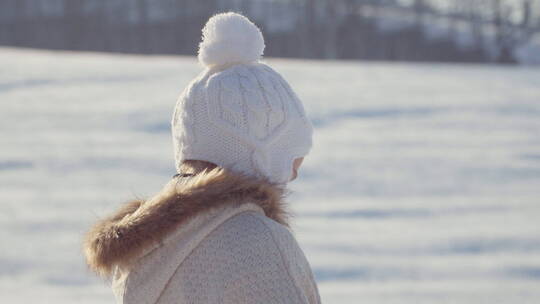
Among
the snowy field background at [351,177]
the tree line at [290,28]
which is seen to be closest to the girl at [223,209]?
the snowy field background at [351,177]

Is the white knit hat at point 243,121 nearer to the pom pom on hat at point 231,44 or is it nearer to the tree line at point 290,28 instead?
the pom pom on hat at point 231,44

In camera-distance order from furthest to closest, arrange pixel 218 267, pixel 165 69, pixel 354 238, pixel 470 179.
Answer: pixel 165 69, pixel 470 179, pixel 354 238, pixel 218 267

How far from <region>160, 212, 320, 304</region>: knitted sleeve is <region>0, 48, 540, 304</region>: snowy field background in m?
2.50

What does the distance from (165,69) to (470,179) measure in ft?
19.6

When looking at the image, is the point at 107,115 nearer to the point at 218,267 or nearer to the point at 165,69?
the point at 165,69

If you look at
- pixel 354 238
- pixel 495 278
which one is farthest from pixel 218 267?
pixel 354 238

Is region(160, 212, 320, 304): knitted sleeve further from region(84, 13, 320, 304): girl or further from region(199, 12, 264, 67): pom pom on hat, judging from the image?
region(199, 12, 264, 67): pom pom on hat

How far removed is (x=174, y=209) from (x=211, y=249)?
0.11m

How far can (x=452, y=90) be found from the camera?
1059 centimetres

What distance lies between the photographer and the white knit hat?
1830mm

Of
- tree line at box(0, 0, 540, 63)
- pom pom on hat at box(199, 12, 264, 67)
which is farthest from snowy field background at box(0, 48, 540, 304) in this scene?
tree line at box(0, 0, 540, 63)

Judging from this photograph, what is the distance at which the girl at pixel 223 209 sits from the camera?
1723 millimetres

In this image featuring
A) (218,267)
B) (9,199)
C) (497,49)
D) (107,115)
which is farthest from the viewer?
(497,49)

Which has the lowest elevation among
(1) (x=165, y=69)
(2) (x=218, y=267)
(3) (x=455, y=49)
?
(3) (x=455, y=49)
